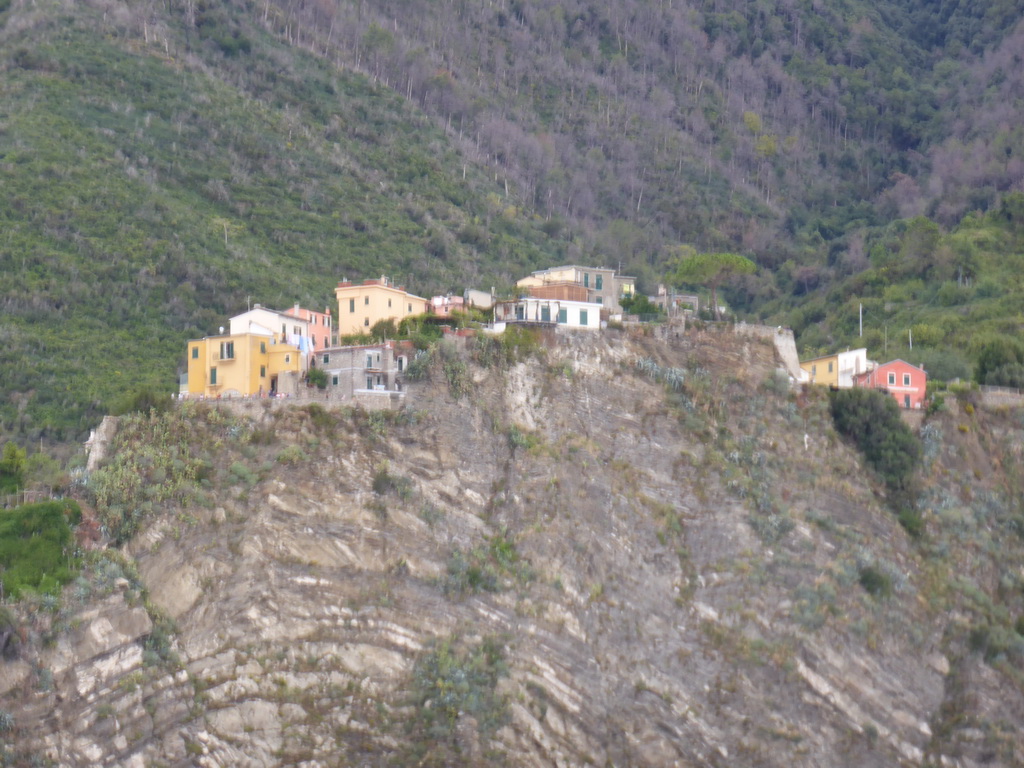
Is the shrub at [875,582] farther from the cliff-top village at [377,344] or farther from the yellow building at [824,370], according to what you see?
the yellow building at [824,370]

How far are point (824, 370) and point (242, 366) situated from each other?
22.4 metres

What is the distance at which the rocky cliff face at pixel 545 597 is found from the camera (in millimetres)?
43062

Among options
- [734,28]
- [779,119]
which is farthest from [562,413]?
[734,28]

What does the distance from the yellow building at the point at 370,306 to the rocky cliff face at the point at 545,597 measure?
4.56 m

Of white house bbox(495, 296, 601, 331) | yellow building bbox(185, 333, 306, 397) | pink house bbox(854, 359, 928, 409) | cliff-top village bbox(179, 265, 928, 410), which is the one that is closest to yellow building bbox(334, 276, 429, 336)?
cliff-top village bbox(179, 265, 928, 410)

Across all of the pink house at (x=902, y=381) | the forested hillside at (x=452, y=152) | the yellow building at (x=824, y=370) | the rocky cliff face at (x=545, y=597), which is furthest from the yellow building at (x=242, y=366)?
the pink house at (x=902, y=381)

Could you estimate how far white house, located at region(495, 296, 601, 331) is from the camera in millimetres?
55875

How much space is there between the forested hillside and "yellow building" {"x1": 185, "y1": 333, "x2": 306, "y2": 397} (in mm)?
7225

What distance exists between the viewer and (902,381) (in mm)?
59688

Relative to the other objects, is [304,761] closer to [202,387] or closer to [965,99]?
[202,387]

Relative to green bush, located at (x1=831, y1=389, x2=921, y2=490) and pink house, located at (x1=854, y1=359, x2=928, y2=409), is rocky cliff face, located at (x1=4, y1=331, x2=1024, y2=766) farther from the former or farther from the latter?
pink house, located at (x1=854, y1=359, x2=928, y2=409)

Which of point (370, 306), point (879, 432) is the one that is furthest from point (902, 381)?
point (370, 306)

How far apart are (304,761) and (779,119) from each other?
83.0 metres

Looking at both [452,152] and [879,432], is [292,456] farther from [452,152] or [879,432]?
[452,152]
